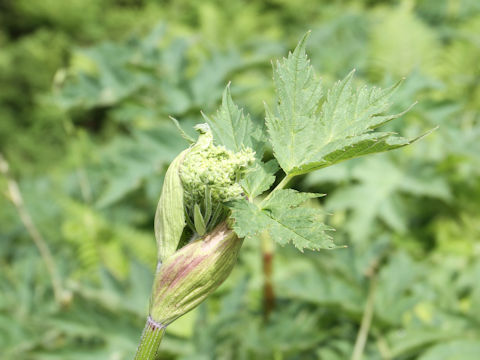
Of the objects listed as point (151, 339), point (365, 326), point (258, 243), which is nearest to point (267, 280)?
point (365, 326)

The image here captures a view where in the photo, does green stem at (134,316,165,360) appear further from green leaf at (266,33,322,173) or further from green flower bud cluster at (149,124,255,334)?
A: green leaf at (266,33,322,173)

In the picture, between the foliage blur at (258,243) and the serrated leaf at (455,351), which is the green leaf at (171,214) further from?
the serrated leaf at (455,351)

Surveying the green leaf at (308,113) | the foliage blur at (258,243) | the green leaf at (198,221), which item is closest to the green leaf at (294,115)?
the green leaf at (308,113)

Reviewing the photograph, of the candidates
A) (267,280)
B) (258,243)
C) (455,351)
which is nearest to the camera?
(455,351)

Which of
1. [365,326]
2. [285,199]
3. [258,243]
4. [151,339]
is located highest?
[285,199]

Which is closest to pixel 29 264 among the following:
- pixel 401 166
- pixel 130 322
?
pixel 130 322

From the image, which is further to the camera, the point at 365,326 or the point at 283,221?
the point at 365,326

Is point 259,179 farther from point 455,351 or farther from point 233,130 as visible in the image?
point 455,351
